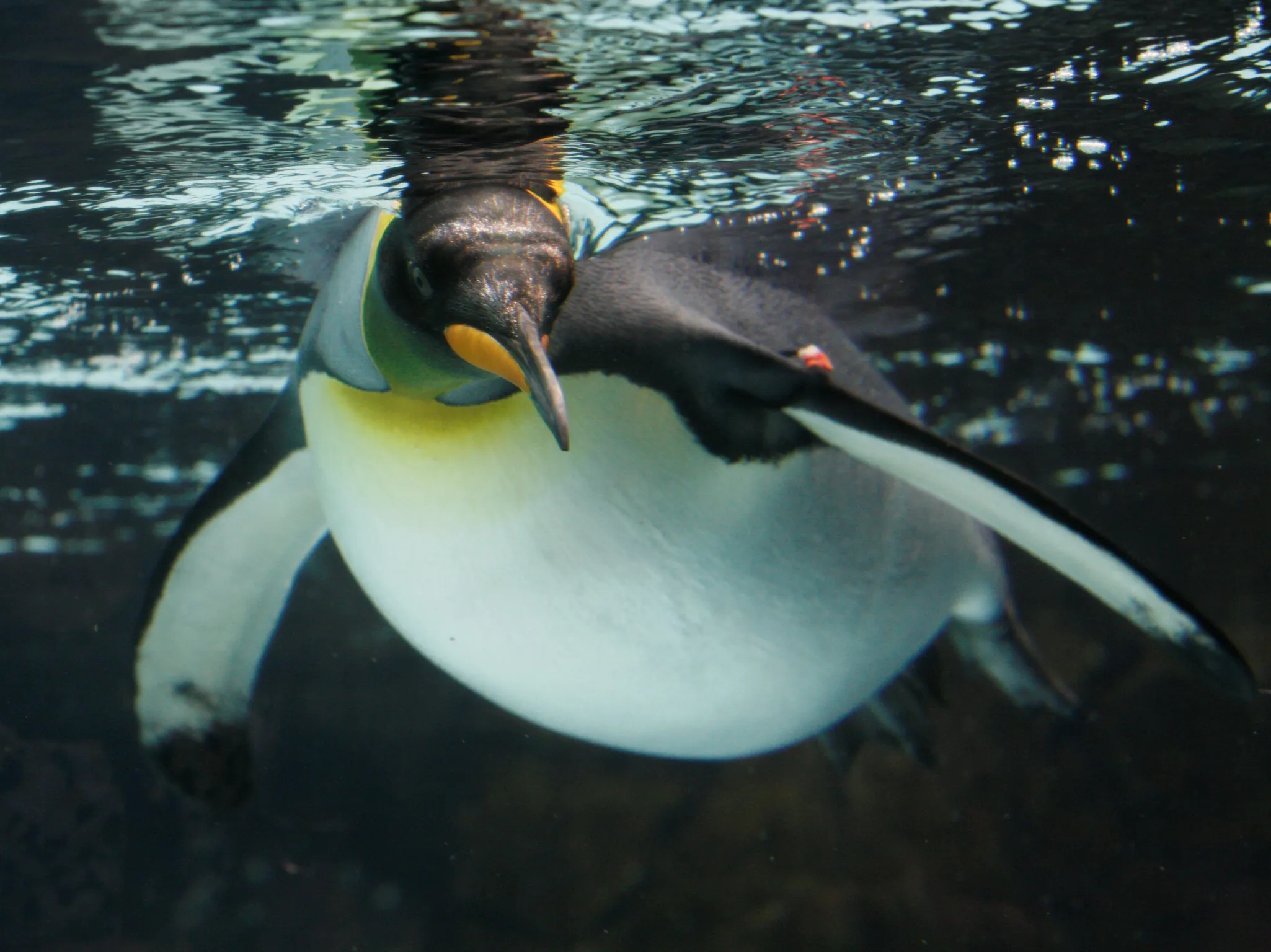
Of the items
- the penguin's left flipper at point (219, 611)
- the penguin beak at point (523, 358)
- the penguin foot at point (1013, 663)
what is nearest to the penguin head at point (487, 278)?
the penguin beak at point (523, 358)

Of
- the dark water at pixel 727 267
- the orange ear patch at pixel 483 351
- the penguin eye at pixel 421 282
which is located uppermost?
the penguin eye at pixel 421 282

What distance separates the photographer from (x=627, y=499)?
2398 mm

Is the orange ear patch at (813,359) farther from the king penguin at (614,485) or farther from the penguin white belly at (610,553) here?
the penguin white belly at (610,553)

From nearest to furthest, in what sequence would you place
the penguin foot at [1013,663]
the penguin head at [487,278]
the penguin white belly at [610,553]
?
the penguin head at [487,278] < the penguin white belly at [610,553] < the penguin foot at [1013,663]

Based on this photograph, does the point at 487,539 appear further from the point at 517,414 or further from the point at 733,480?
the point at 733,480

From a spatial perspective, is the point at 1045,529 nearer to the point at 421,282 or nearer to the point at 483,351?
the point at 483,351

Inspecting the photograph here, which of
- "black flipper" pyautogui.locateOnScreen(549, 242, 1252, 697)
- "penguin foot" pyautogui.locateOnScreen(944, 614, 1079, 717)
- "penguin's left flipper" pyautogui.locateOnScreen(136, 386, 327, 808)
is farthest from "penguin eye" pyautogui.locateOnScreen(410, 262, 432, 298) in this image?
"penguin foot" pyautogui.locateOnScreen(944, 614, 1079, 717)

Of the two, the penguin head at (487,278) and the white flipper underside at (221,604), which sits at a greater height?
the penguin head at (487,278)

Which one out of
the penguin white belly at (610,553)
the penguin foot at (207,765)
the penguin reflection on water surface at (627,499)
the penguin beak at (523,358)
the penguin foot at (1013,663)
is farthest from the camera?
the penguin foot at (1013,663)

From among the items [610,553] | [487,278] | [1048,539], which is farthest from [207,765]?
[1048,539]

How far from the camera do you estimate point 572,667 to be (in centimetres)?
251

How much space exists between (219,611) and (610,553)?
156 centimetres

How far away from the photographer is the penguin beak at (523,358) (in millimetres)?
1672

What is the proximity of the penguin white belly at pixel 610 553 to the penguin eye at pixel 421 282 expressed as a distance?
401mm
